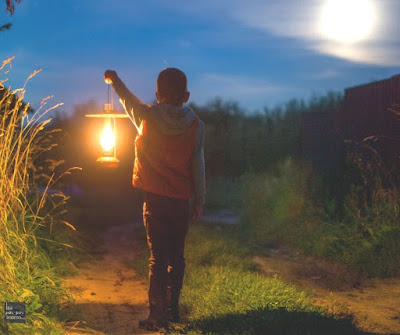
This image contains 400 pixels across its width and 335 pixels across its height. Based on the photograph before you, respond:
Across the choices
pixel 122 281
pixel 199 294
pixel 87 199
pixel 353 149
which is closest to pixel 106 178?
pixel 87 199

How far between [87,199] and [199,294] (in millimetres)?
8111

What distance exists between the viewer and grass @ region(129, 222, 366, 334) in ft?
14.4

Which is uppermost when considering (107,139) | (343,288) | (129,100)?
(129,100)

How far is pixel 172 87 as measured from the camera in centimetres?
460

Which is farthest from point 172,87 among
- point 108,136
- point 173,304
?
point 173,304

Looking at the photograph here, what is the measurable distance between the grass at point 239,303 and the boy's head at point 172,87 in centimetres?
185

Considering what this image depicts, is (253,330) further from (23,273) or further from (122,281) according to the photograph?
(122,281)

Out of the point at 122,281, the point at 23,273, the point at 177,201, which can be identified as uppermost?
the point at 177,201

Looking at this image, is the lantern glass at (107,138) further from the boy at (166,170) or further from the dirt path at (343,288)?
the dirt path at (343,288)

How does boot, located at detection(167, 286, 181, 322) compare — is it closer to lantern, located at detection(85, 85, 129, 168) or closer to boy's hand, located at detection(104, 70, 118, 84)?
lantern, located at detection(85, 85, 129, 168)

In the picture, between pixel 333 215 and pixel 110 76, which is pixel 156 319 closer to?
pixel 110 76

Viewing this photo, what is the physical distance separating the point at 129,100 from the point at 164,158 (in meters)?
0.56

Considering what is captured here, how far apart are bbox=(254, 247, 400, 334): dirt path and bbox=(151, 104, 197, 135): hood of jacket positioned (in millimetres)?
2126

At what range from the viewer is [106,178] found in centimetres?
1451
